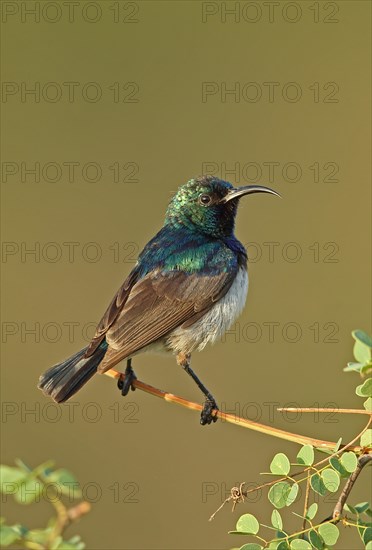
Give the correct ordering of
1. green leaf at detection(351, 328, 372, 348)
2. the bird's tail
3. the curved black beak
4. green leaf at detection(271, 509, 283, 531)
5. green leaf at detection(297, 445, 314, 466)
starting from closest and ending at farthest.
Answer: green leaf at detection(351, 328, 372, 348) → green leaf at detection(271, 509, 283, 531) → green leaf at detection(297, 445, 314, 466) → the bird's tail → the curved black beak

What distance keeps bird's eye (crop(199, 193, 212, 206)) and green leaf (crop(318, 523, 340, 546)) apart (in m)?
3.03

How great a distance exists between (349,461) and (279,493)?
184 mm

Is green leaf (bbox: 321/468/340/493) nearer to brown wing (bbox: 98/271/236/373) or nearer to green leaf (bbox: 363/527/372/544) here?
green leaf (bbox: 363/527/372/544)

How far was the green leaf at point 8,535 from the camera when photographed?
1.52 meters

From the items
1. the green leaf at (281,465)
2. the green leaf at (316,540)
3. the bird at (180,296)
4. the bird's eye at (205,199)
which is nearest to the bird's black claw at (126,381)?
the bird at (180,296)

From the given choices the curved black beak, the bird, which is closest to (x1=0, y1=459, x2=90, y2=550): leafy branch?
the bird

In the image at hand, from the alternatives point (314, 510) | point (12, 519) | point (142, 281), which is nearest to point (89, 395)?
point (12, 519)

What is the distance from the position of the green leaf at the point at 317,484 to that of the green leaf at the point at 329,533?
87 millimetres

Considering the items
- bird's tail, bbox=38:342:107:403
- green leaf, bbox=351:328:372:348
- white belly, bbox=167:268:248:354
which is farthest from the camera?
white belly, bbox=167:268:248:354

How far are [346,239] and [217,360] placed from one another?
2063 mm

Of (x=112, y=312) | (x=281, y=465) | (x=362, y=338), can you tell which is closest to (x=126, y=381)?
(x=112, y=312)

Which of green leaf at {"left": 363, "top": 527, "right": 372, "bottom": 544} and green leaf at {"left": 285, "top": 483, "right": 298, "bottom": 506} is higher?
green leaf at {"left": 285, "top": 483, "right": 298, "bottom": 506}

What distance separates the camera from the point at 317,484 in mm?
2082

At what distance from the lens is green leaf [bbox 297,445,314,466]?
2.15 m
